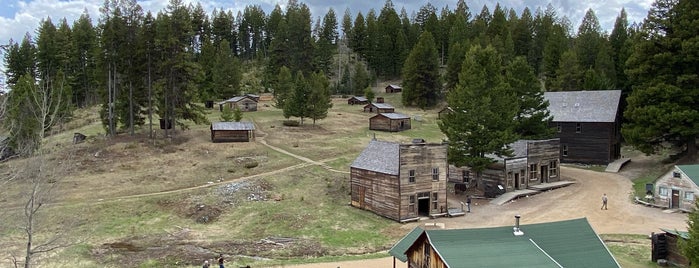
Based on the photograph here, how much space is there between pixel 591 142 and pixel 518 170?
50.5 ft

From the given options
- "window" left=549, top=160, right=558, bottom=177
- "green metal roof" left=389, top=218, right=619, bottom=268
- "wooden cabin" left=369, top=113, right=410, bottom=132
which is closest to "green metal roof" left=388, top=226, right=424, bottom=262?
"green metal roof" left=389, top=218, right=619, bottom=268

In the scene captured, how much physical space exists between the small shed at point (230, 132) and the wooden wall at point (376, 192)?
21.6 metres

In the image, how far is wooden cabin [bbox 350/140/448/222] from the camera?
131 ft

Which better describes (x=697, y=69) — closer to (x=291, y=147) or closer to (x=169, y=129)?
(x=291, y=147)

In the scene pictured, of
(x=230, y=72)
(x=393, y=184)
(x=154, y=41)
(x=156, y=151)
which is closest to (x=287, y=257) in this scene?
(x=393, y=184)

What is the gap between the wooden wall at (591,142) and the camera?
190 feet

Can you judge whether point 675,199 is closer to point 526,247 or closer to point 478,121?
point 478,121

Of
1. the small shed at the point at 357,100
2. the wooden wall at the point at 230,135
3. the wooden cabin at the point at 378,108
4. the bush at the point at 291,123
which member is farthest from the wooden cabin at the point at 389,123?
the small shed at the point at 357,100

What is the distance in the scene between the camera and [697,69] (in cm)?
5047

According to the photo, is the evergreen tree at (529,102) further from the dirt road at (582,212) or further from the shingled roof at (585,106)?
the dirt road at (582,212)

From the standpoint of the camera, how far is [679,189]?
38938 mm

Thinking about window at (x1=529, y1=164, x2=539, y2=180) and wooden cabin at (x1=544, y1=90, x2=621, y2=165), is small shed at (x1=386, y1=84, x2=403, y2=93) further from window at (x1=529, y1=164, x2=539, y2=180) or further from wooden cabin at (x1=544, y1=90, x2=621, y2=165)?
window at (x1=529, y1=164, x2=539, y2=180)

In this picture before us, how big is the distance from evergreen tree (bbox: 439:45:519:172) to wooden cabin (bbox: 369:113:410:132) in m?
24.5

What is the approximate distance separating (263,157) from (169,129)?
16369mm
